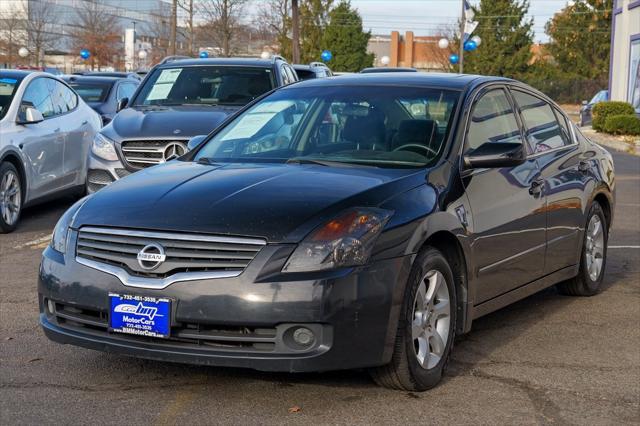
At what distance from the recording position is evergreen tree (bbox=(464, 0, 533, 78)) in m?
70.1

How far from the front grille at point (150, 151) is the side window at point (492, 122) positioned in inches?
184

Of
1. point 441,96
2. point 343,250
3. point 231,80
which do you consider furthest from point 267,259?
point 231,80

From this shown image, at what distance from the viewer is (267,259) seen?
4.49 meters

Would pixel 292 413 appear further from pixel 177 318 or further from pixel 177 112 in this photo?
pixel 177 112

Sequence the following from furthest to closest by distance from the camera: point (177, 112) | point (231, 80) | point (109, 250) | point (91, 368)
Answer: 1. point (231, 80)
2. point (177, 112)
3. point (91, 368)
4. point (109, 250)

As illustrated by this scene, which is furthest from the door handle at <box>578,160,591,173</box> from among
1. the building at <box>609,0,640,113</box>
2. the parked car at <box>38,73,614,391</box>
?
the building at <box>609,0,640,113</box>

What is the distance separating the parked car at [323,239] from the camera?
14.8ft

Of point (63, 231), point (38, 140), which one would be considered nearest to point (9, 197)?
point (38, 140)

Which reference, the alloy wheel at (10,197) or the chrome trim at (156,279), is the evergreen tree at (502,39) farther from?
the chrome trim at (156,279)

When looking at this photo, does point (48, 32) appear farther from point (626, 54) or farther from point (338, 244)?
point (338, 244)

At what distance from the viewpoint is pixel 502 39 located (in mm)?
70375

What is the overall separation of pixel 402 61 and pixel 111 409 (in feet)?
305

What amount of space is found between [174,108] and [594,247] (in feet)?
18.3

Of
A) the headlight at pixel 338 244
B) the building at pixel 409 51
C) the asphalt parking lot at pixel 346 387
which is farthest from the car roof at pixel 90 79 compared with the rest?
the building at pixel 409 51
